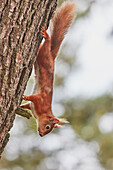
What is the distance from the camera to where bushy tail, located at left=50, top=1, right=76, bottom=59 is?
7.97 ft

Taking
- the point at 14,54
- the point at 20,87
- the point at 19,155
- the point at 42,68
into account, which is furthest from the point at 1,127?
the point at 19,155

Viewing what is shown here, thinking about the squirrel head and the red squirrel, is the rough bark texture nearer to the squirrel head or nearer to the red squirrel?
the red squirrel

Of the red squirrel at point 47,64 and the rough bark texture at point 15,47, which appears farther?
the red squirrel at point 47,64

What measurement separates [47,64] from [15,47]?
1.09 meters

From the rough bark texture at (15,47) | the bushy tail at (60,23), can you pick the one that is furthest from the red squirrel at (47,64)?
the rough bark texture at (15,47)

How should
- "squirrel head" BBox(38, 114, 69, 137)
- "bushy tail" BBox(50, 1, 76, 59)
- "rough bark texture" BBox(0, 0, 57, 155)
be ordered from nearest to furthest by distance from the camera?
"rough bark texture" BBox(0, 0, 57, 155)
"bushy tail" BBox(50, 1, 76, 59)
"squirrel head" BBox(38, 114, 69, 137)

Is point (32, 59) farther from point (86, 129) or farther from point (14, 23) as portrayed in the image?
point (86, 129)

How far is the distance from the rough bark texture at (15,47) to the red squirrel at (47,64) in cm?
64

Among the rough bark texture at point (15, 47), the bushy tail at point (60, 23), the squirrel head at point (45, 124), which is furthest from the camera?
the squirrel head at point (45, 124)

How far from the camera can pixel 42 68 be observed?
270 centimetres

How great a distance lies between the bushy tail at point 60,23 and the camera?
243cm

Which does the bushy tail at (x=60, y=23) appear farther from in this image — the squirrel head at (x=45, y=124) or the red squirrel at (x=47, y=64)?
the squirrel head at (x=45, y=124)

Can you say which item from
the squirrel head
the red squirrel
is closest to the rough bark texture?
the red squirrel

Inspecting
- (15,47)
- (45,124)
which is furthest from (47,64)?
(15,47)
